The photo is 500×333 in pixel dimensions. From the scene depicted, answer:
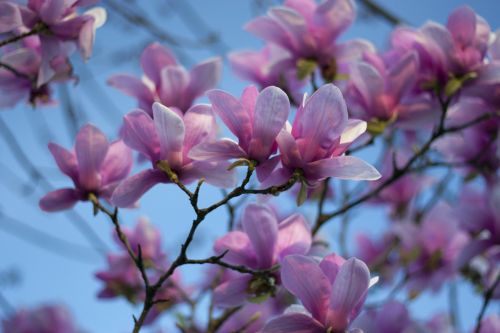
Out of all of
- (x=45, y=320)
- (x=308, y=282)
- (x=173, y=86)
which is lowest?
(x=45, y=320)

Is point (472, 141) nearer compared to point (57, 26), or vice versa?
point (57, 26)

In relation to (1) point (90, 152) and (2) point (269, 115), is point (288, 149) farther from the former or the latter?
(1) point (90, 152)

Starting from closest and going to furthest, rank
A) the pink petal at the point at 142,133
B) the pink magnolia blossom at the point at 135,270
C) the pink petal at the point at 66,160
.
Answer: the pink petal at the point at 142,133, the pink petal at the point at 66,160, the pink magnolia blossom at the point at 135,270

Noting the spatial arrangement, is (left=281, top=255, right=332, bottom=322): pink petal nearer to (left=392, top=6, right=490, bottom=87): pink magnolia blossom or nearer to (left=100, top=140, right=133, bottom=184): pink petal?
(left=100, top=140, right=133, bottom=184): pink petal

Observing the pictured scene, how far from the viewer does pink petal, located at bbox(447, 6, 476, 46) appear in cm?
105

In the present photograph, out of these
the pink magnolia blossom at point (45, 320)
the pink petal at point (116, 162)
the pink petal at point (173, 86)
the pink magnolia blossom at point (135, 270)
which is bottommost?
the pink magnolia blossom at point (45, 320)

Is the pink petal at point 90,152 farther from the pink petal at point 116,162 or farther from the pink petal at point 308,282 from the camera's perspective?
the pink petal at point 308,282

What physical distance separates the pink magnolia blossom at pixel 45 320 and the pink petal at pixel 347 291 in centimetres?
94

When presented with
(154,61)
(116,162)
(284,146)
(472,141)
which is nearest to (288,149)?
(284,146)

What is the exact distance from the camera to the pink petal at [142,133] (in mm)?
777

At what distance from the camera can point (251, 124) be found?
73 cm

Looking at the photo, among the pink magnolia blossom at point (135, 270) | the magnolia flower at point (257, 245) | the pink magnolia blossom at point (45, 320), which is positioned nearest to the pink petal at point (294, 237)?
the magnolia flower at point (257, 245)

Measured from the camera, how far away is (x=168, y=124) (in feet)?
2.43

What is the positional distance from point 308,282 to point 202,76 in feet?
1.73
